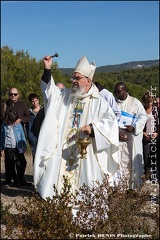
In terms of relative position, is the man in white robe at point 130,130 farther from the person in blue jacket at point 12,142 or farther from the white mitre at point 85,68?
the person in blue jacket at point 12,142

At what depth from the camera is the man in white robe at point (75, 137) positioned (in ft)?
17.1

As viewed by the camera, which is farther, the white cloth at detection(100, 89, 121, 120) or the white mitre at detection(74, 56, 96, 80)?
the white cloth at detection(100, 89, 121, 120)

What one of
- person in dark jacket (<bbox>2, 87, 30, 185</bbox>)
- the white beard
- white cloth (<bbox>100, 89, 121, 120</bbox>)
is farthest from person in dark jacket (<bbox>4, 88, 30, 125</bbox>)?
the white beard

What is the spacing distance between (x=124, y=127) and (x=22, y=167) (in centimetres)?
242

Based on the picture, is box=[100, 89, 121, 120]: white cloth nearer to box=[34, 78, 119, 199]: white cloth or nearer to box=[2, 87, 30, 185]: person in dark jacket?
box=[34, 78, 119, 199]: white cloth

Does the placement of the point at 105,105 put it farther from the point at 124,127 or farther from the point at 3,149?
the point at 3,149

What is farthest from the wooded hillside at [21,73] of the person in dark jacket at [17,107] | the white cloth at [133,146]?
the white cloth at [133,146]

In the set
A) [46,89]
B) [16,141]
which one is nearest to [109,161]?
[46,89]

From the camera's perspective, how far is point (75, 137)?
5234mm

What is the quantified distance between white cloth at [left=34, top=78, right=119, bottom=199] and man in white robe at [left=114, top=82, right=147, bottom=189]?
5.65 ft

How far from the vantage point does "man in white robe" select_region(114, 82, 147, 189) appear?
7.16m

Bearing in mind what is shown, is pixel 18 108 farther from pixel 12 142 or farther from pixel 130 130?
pixel 130 130

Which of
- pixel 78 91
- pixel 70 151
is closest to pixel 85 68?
pixel 78 91

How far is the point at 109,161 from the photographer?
17.6 feet
